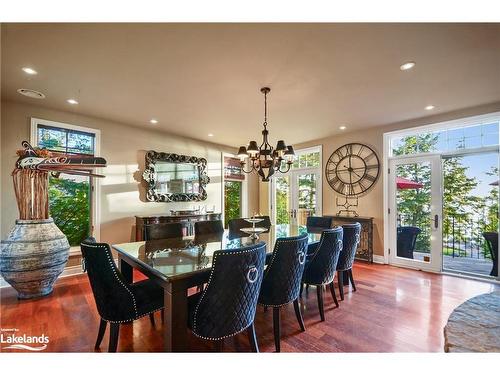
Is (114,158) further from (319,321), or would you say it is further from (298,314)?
(319,321)

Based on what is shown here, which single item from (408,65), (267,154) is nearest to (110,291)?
(267,154)

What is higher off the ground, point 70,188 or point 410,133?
point 410,133

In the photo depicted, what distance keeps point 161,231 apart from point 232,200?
3612 millimetres

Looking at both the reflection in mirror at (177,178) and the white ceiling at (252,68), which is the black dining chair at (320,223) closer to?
the white ceiling at (252,68)

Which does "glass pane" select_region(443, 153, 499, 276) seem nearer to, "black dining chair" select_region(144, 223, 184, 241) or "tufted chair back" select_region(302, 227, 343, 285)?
"tufted chair back" select_region(302, 227, 343, 285)

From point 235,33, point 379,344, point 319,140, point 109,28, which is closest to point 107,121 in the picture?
point 109,28

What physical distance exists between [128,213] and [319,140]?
4.38 metres

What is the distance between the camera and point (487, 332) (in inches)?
27.5

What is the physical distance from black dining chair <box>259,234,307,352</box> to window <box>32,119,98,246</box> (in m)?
3.45

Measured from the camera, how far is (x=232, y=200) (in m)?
6.51

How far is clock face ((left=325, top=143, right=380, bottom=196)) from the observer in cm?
474

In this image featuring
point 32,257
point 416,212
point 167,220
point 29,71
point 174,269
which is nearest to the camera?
point 174,269
